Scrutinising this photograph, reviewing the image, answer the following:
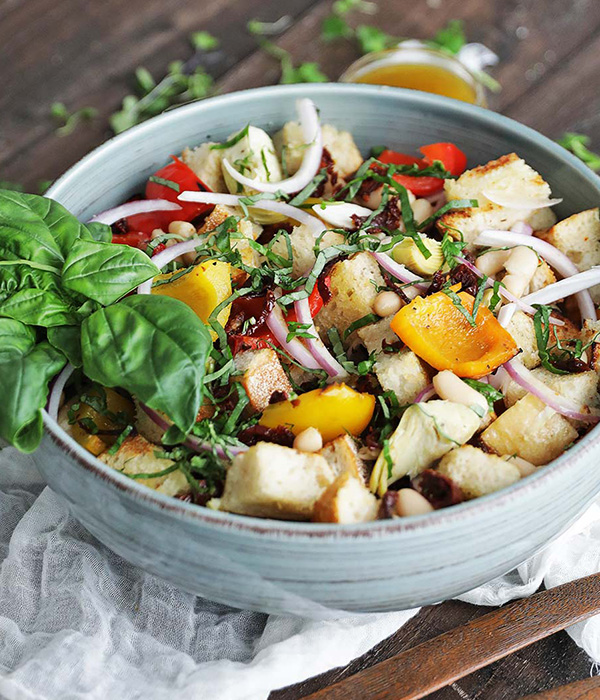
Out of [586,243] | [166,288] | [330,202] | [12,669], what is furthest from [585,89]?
[12,669]

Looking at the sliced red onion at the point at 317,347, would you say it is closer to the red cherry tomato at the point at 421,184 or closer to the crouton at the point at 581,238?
the red cherry tomato at the point at 421,184

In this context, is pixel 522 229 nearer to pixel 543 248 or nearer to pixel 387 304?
pixel 543 248

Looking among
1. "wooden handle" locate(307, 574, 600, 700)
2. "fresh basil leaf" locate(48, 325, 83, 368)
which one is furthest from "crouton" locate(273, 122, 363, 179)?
"wooden handle" locate(307, 574, 600, 700)

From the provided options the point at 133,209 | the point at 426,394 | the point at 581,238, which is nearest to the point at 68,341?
the point at 133,209

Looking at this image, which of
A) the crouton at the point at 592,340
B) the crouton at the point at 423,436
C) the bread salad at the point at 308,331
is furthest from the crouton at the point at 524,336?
the crouton at the point at 423,436

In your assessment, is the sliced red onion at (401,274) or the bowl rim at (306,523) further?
the sliced red onion at (401,274)

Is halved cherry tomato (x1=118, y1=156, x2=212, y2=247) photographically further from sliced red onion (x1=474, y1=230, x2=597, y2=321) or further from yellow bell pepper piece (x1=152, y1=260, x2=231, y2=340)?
sliced red onion (x1=474, y1=230, x2=597, y2=321)
